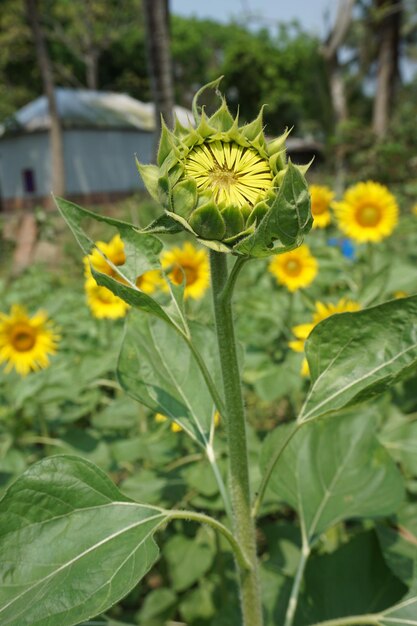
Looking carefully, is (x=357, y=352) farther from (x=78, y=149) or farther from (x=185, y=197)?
(x=78, y=149)

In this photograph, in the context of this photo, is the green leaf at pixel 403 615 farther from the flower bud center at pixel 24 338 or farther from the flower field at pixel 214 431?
the flower bud center at pixel 24 338

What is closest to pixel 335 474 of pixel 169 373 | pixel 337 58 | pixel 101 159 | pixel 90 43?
pixel 169 373

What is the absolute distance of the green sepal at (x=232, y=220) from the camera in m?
0.55

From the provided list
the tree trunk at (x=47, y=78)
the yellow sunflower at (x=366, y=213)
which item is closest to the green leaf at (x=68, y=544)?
the yellow sunflower at (x=366, y=213)

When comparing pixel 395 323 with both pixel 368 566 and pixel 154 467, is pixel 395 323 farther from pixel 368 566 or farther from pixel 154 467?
pixel 154 467

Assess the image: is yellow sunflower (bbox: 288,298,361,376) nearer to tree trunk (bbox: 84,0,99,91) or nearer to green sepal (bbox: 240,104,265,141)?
green sepal (bbox: 240,104,265,141)

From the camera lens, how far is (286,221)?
508 mm

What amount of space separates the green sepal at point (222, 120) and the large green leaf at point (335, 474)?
0.44m

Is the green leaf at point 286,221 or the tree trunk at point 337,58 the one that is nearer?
the green leaf at point 286,221

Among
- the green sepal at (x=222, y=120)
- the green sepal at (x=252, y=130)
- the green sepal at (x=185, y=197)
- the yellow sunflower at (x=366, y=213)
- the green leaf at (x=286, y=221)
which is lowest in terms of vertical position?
the green leaf at (x=286, y=221)

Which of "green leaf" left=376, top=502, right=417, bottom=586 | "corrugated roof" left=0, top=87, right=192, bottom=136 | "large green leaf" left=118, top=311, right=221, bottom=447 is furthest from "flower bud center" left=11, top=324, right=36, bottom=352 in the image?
"corrugated roof" left=0, top=87, right=192, bottom=136

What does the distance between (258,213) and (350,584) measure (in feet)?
2.38

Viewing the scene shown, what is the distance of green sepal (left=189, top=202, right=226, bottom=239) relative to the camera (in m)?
0.54

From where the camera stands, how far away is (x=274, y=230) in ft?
1.68
